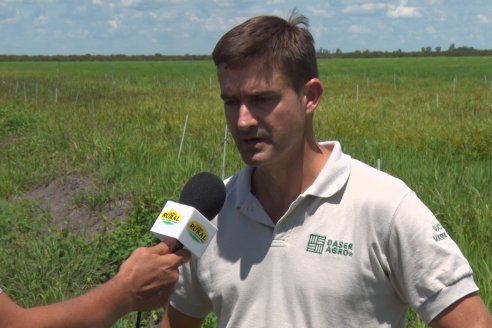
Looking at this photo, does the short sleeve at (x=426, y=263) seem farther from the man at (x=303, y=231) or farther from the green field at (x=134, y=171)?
the green field at (x=134, y=171)

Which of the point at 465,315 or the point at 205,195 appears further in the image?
the point at 205,195

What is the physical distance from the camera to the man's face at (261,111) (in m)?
2.20

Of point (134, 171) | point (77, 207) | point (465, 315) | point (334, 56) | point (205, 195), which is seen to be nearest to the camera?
point (465, 315)

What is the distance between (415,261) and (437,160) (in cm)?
756

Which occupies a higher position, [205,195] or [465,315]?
[205,195]

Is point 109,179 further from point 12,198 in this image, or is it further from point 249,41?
point 249,41

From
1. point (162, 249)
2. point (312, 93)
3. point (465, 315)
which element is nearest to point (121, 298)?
point (162, 249)

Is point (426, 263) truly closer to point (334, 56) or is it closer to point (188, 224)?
point (188, 224)

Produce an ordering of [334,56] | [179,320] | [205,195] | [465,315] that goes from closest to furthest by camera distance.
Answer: [465,315]
[205,195]
[179,320]
[334,56]

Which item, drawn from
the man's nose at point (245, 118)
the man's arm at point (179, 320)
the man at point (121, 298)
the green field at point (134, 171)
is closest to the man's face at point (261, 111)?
the man's nose at point (245, 118)

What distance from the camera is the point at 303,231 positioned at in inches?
87.2

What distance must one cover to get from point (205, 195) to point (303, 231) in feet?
0.92

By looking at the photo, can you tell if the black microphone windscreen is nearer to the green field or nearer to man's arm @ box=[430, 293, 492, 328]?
man's arm @ box=[430, 293, 492, 328]

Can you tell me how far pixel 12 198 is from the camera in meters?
9.45
